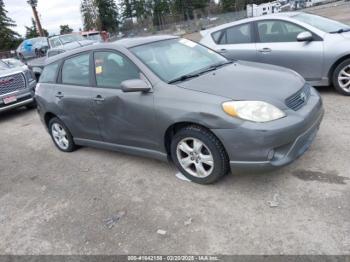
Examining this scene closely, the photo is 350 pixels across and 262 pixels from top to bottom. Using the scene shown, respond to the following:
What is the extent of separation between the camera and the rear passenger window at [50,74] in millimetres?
5074

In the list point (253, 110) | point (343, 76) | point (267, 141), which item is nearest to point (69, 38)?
point (343, 76)

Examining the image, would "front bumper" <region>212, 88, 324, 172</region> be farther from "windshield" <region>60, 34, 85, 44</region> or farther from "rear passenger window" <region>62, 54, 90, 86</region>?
"windshield" <region>60, 34, 85, 44</region>

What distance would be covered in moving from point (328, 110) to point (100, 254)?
13.5 ft

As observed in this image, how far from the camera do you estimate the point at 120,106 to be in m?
3.95

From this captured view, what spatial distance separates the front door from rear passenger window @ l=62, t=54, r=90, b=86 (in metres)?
0.22

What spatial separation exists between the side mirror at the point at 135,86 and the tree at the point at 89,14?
213 feet

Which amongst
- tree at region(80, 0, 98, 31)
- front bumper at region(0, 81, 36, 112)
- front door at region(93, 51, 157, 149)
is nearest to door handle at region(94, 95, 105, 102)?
front door at region(93, 51, 157, 149)

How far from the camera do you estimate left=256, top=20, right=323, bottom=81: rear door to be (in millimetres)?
5652

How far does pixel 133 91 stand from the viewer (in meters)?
3.62

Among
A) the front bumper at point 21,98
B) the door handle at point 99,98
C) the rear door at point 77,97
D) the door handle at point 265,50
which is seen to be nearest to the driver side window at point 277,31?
the door handle at point 265,50

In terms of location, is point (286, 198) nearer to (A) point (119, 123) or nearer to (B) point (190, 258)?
(B) point (190, 258)

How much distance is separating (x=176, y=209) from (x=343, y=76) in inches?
156

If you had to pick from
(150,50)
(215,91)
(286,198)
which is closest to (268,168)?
(286,198)

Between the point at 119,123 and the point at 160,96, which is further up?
the point at 160,96
